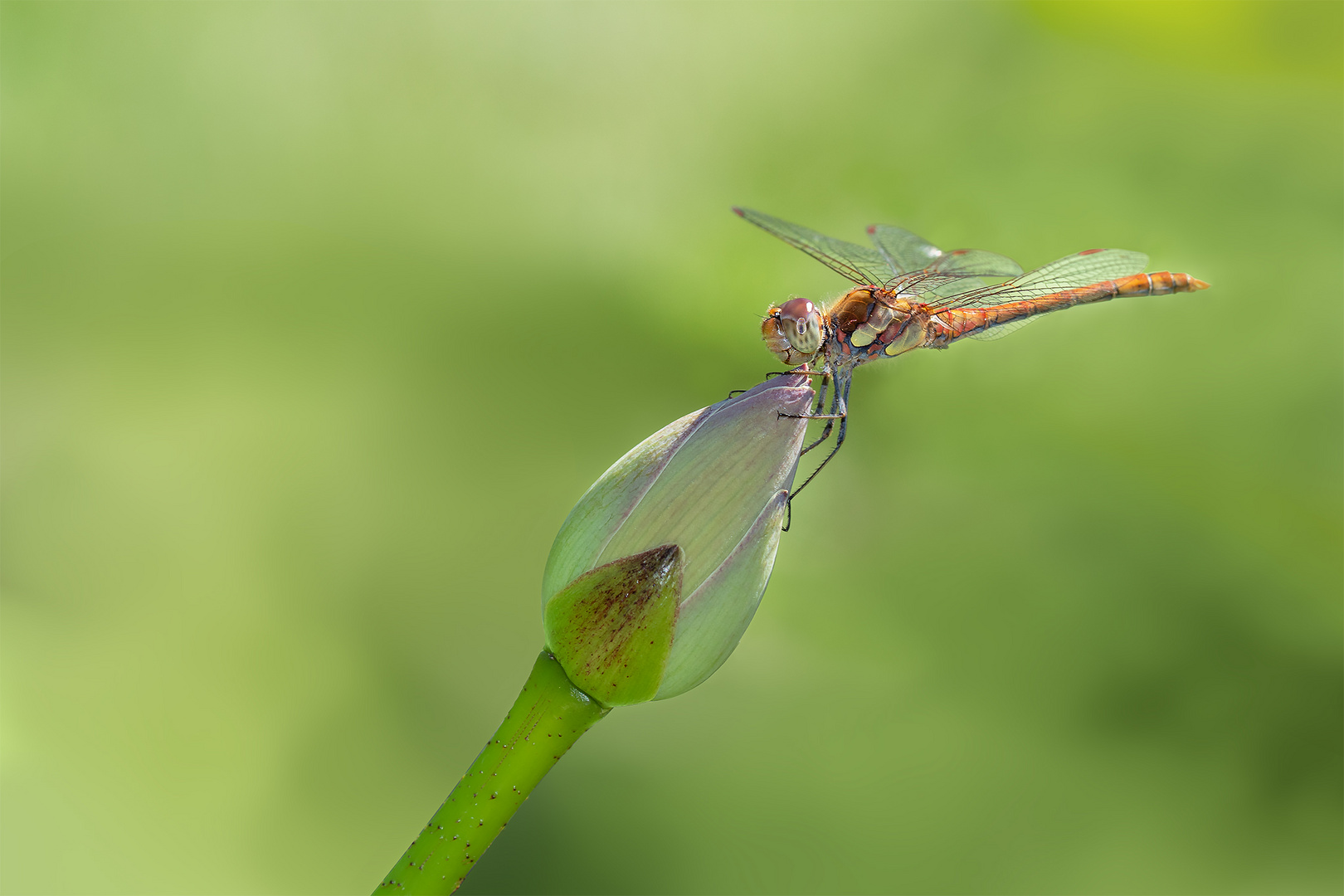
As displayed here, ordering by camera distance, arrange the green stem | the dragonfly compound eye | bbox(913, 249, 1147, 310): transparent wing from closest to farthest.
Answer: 1. the green stem
2. the dragonfly compound eye
3. bbox(913, 249, 1147, 310): transparent wing

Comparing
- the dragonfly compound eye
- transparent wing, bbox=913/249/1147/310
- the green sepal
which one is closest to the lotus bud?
the green sepal

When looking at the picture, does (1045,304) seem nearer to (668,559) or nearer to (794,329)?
(794,329)

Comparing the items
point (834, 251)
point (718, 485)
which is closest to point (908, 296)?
point (834, 251)

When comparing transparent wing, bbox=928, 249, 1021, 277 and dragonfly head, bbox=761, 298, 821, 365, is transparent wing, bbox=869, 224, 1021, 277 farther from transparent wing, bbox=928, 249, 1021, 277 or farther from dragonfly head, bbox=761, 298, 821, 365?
dragonfly head, bbox=761, 298, 821, 365

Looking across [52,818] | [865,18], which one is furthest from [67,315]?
[865,18]

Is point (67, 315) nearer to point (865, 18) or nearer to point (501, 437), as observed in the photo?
point (501, 437)

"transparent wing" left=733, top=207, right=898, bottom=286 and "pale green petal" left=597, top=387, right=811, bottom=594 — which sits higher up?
"transparent wing" left=733, top=207, right=898, bottom=286

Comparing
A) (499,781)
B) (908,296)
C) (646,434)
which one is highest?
(908,296)
